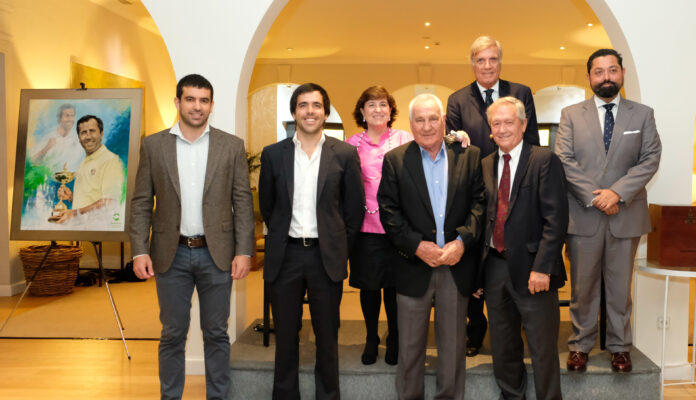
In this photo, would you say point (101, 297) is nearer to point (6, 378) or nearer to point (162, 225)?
point (6, 378)

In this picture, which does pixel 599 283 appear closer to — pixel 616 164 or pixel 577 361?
pixel 577 361

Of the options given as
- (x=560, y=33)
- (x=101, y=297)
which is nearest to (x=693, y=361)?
(x=101, y=297)

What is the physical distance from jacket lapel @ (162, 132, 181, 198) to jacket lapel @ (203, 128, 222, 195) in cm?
15

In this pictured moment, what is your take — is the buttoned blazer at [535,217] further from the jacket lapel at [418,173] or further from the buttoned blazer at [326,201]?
the buttoned blazer at [326,201]

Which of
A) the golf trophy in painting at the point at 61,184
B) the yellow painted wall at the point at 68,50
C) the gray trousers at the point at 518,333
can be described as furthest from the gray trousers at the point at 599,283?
the yellow painted wall at the point at 68,50

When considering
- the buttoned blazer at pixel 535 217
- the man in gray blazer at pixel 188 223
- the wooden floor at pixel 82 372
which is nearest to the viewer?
the buttoned blazer at pixel 535 217

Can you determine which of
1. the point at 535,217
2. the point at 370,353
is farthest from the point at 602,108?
the point at 370,353

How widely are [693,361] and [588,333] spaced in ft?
3.32

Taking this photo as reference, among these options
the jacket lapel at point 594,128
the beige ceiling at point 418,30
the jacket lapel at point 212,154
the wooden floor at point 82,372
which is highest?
the beige ceiling at point 418,30

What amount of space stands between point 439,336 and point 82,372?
2608 millimetres

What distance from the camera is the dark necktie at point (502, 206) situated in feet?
9.68

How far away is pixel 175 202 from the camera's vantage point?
2.94 m

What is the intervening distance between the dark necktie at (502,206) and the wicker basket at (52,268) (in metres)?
5.09

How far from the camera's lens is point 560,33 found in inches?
350
